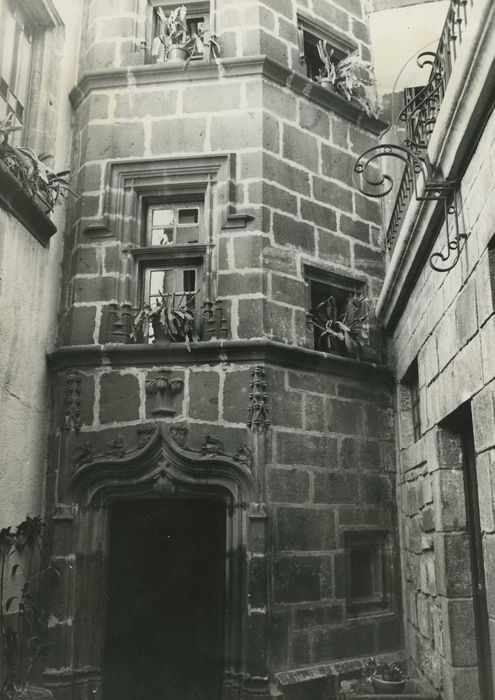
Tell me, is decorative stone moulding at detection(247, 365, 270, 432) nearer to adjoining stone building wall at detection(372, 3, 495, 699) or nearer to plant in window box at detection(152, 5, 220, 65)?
adjoining stone building wall at detection(372, 3, 495, 699)

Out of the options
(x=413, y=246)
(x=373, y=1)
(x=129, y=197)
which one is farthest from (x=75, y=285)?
(x=373, y=1)

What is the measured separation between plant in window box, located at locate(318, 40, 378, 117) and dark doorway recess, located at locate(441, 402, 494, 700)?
3903mm

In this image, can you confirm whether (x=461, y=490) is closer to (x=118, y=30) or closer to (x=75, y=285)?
(x=75, y=285)

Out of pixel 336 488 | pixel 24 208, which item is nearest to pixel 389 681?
pixel 336 488

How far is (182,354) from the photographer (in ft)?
19.3

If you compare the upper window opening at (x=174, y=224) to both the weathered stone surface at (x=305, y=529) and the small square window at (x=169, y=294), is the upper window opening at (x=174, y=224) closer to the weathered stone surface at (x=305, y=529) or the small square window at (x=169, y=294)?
the small square window at (x=169, y=294)

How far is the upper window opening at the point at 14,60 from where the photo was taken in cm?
622

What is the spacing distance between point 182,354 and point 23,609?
233 centimetres

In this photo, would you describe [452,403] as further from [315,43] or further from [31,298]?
[315,43]

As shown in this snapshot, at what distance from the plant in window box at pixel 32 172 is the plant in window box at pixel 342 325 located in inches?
99.1

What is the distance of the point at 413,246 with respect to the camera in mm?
5062

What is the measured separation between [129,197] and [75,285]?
966 millimetres

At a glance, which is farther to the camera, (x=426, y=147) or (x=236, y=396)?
(x=236, y=396)

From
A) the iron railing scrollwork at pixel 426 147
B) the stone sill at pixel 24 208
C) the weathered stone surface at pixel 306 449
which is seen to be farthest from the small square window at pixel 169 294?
the iron railing scrollwork at pixel 426 147
